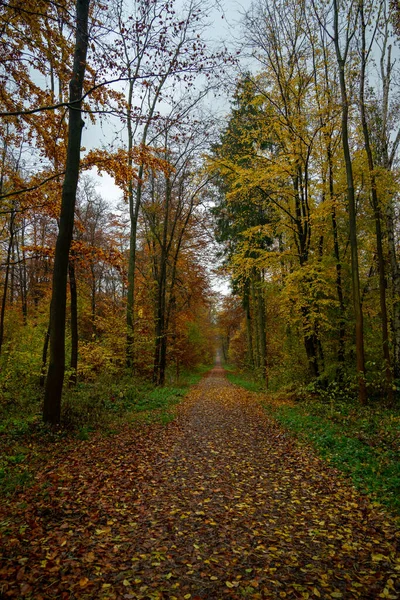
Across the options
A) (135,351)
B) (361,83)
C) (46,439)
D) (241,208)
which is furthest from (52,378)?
(241,208)

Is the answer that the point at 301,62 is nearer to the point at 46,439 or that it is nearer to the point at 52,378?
the point at 52,378

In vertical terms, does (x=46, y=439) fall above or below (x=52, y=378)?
below

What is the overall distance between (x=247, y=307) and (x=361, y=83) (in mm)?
14087

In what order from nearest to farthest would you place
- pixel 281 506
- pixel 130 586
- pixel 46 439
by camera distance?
1. pixel 130 586
2. pixel 281 506
3. pixel 46 439

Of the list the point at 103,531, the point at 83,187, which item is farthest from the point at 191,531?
the point at 83,187

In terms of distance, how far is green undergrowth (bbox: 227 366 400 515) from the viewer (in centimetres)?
494

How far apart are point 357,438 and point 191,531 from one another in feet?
14.9

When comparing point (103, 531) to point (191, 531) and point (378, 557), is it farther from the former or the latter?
point (378, 557)

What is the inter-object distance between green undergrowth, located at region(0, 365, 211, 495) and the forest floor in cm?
31

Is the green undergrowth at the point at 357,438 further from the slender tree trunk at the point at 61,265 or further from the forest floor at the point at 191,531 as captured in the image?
the slender tree trunk at the point at 61,265

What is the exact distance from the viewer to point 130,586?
2.92 meters

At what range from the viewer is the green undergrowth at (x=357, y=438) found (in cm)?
494

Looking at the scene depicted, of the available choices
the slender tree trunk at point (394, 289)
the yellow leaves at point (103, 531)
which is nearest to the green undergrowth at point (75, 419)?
the yellow leaves at point (103, 531)

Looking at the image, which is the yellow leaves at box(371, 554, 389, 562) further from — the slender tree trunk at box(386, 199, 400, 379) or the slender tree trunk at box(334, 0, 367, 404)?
the slender tree trunk at box(386, 199, 400, 379)
